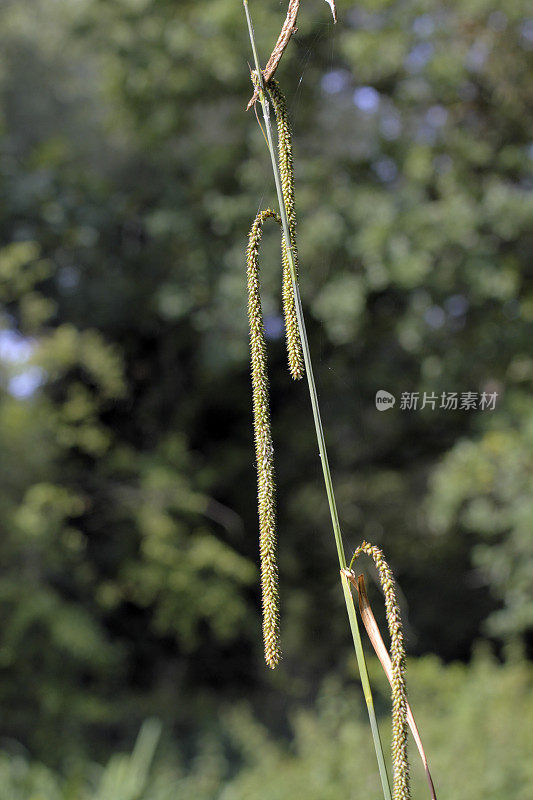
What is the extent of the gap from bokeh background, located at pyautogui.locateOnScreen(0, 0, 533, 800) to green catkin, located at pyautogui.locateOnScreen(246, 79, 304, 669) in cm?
208

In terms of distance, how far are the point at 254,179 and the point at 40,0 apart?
5.45 feet

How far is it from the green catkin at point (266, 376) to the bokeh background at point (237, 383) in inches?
82.0

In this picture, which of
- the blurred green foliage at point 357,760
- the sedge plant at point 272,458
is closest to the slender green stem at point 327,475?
the sedge plant at point 272,458

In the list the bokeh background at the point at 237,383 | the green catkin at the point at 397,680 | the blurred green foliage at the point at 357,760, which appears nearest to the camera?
the green catkin at the point at 397,680

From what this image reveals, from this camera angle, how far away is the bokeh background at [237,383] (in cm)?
316

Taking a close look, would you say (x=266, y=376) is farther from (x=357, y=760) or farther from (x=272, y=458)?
(x=357, y=760)

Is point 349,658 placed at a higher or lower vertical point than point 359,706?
higher

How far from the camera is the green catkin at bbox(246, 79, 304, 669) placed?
372mm

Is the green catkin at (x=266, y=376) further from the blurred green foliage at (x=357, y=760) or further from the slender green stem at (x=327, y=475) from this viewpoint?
the blurred green foliage at (x=357, y=760)

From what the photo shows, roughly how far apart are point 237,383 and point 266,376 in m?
3.93

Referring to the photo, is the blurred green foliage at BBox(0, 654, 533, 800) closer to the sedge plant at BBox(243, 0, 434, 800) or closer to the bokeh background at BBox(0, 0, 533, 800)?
the bokeh background at BBox(0, 0, 533, 800)

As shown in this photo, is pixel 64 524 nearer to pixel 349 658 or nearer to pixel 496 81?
pixel 349 658

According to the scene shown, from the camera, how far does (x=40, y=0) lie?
411cm

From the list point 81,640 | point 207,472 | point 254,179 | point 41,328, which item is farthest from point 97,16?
point 81,640
